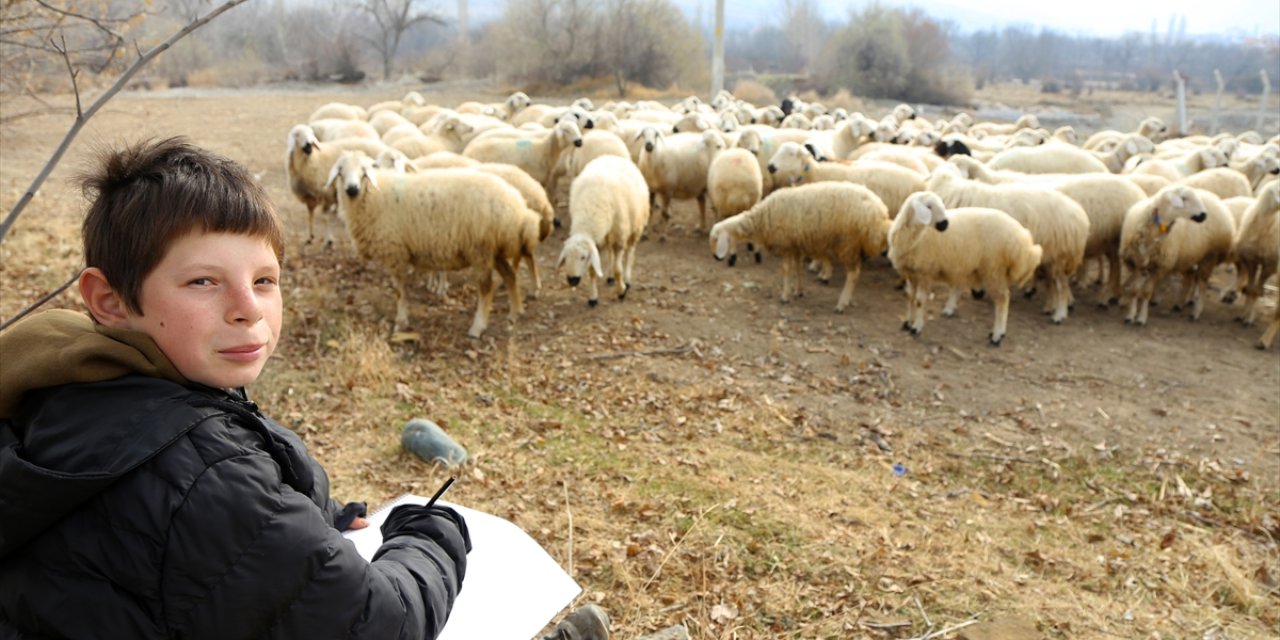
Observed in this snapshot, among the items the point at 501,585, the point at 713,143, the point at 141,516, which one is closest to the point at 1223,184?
the point at 713,143

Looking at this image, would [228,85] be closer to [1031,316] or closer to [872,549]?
[1031,316]

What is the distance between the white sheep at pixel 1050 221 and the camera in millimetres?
9320

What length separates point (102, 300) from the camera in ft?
5.47

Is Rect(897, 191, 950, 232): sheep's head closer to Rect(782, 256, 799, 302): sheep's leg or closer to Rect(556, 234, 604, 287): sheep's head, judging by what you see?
Rect(782, 256, 799, 302): sheep's leg

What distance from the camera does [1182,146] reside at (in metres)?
15.9

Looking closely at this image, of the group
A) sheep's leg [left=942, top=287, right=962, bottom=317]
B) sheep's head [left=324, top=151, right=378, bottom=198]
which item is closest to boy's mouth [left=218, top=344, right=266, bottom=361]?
sheep's head [left=324, top=151, right=378, bottom=198]

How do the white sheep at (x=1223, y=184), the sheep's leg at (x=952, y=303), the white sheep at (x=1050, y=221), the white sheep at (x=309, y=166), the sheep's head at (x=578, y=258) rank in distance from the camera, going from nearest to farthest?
1. the sheep's head at (x=578, y=258)
2. the white sheep at (x=1050, y=221)
3. the sheep's leg at (x=952, y=303)
4. the white sheep at (x=309, y=166)
5. the white sheep at (x=1223, y=184)

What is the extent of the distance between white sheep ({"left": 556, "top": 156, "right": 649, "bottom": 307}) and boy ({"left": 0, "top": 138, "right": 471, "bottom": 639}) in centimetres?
735

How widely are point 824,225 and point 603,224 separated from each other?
258 cm

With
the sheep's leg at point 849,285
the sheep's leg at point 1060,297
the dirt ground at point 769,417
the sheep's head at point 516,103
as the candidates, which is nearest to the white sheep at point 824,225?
the sheep's leg at point 849,285

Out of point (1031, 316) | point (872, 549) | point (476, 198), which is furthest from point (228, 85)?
point (872, 549)

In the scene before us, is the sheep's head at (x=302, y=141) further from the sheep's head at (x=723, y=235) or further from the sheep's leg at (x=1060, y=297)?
the sheep's leg at (x=1060, y=297)

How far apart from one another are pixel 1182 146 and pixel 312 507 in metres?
18.3

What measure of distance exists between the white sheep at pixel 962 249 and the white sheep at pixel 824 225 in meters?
0.62
